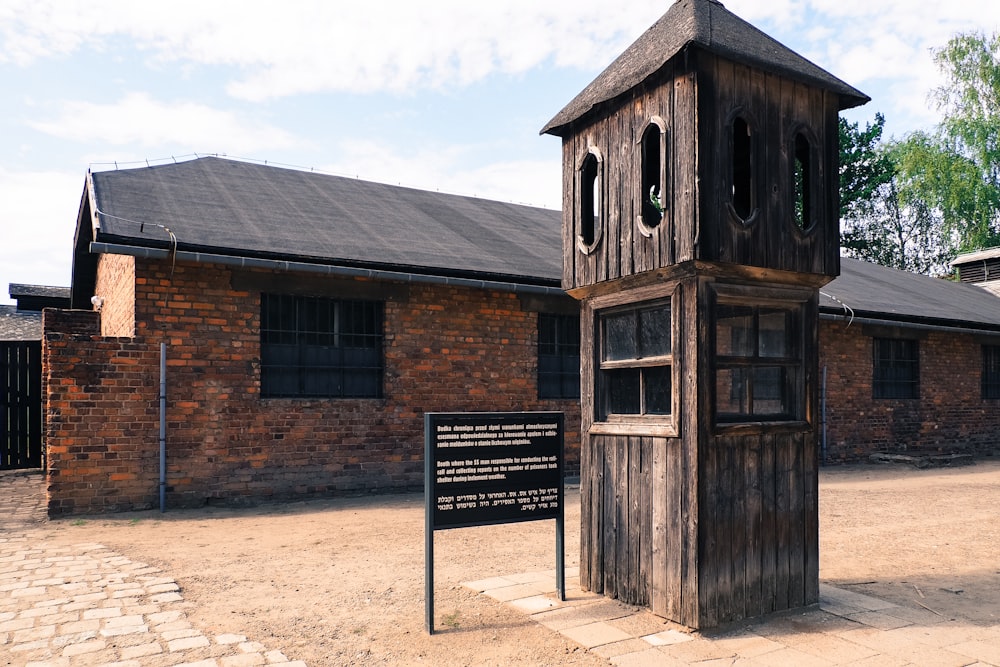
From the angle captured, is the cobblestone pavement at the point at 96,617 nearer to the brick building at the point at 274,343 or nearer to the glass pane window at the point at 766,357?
the brick building at the point at 274,343

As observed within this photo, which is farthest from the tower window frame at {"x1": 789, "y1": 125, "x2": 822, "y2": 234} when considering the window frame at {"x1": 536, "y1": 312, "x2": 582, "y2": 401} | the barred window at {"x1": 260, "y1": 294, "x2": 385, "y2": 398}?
the window frame at {"x1": 536, "y1": 312, "x2": 582, "y2": 401}

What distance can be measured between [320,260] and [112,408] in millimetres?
2874

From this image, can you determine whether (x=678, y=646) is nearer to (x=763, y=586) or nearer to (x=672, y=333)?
(x=763, y=586)

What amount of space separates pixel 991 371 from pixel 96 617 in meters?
19.4

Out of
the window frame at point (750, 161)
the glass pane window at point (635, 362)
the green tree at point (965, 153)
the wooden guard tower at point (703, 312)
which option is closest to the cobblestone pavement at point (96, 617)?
the wooden guard tower at point (703, 312)

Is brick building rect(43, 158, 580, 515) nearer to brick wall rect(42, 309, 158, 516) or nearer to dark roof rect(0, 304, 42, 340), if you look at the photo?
brick wall rect(42, 309, 158, 516)

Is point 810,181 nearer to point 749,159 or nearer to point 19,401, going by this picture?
point 749,159

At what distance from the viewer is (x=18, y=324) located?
816 inches

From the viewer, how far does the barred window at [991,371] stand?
18.0 metres

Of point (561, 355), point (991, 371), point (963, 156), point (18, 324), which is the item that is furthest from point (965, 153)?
point (18, 324)

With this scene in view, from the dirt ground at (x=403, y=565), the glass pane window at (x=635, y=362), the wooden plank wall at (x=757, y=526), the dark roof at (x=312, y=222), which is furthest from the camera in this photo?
the dark roof at (x=312, y=222)

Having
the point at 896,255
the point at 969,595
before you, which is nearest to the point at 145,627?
the point at 969,595

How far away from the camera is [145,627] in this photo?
4605mm

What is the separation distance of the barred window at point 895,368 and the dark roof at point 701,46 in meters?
12.0
